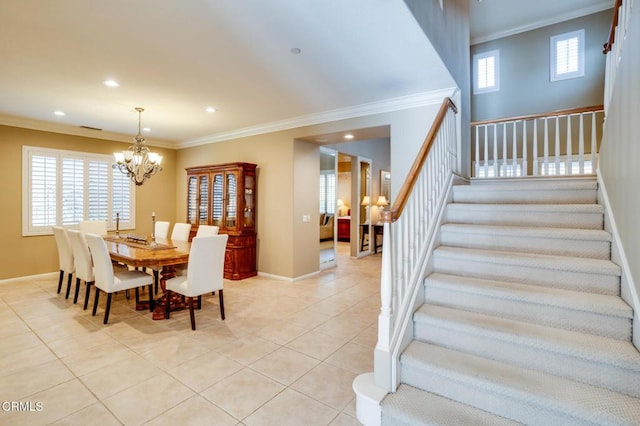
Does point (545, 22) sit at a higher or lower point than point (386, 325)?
higher

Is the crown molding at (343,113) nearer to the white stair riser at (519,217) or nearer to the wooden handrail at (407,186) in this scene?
the wooden handrail at (407,186)

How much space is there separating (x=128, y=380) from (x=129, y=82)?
3.18m

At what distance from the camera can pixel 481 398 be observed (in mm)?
1781

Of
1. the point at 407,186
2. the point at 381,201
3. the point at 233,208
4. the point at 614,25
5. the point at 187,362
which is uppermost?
the point at 614,25

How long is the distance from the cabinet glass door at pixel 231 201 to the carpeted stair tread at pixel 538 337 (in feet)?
13.1

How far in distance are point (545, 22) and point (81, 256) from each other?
8348 millimetres

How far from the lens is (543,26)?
566 centimetres

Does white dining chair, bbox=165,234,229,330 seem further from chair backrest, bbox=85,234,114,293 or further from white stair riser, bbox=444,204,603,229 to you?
white stair riser, bbox=444,204,603,229

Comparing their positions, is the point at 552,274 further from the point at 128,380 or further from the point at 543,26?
the point at 543,26

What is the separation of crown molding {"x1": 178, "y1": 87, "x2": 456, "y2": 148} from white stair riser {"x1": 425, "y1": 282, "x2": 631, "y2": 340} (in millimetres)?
2548

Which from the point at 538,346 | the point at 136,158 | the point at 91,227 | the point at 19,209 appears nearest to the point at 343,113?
the point at 136,158

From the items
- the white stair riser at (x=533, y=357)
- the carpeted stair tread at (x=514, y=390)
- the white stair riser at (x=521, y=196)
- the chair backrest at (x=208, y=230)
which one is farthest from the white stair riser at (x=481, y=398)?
the chair backrest at (x=208, y=230)

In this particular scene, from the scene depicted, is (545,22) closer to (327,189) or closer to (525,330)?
(327,189)

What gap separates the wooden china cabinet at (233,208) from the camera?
17.7 feet
